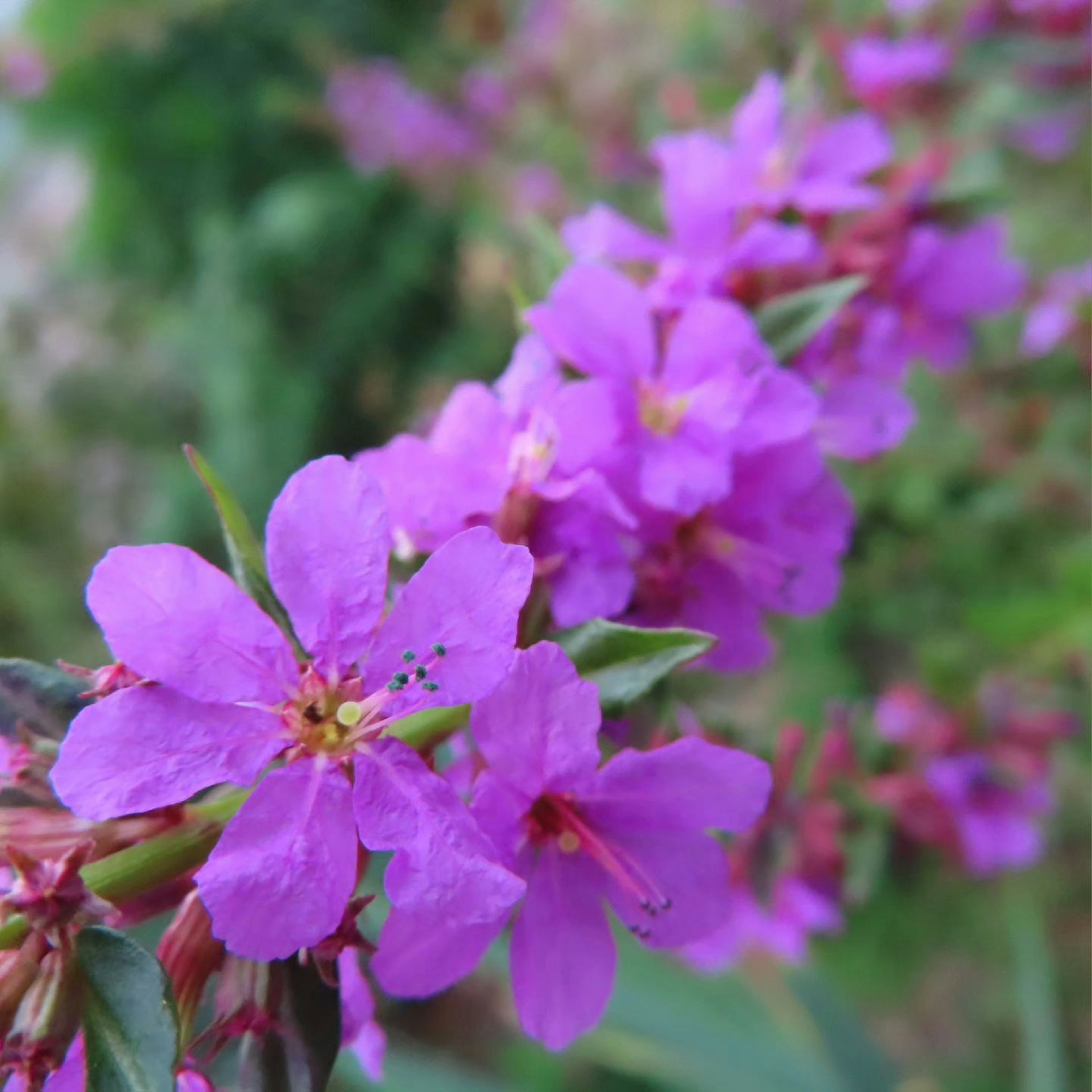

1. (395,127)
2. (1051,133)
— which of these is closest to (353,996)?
(1051,133)

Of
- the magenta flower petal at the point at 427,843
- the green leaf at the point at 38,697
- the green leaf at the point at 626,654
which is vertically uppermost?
the green leaf at the point at 38,697

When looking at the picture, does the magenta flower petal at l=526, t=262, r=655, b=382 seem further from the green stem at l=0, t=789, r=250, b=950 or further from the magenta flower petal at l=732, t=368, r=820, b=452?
the green stem at l=0, t=789, r=250, b=950

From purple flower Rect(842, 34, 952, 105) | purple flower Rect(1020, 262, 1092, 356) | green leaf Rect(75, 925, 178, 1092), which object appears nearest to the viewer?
green leaf Rect(75, 925, 178, 1092)

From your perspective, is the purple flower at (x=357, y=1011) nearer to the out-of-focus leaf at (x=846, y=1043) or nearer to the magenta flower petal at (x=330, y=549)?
the magenta flower petal at (x=330, y=549)

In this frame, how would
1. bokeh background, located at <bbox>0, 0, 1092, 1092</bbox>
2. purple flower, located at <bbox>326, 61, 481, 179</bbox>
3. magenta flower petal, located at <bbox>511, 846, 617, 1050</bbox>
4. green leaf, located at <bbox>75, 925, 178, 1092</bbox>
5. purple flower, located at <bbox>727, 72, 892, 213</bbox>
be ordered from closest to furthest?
green leaf, located at <bbox>75, 925, 178, 1092</bbox> → magenta flower petal, located at <bbox>511, 846, 617, 1050</bbox> → purple flower, located at <bbox>727, 72, 892, 213</bbox> → bokeh background, located at <bbox>0, 0, 1092, 1092</bbox> → purple flower, located at <bbox>326, 61, 481, 179</bbox>

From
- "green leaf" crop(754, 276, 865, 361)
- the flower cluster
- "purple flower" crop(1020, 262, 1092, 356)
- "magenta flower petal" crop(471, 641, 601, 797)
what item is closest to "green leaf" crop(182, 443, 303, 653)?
"magenta flower petal" crop(471, 641, 601, 797)

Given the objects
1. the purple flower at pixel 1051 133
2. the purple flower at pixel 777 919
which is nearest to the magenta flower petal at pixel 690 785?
the purple flower at pixel 777 919

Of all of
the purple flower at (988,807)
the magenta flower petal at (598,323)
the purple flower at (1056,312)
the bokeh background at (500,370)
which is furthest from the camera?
the bokeh background at (500,370)
